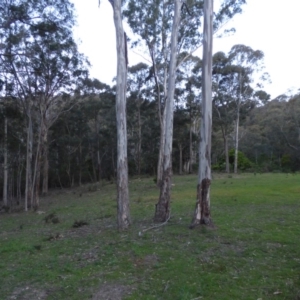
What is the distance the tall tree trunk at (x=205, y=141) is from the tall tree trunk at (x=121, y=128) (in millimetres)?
1989

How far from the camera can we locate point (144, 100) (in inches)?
1597

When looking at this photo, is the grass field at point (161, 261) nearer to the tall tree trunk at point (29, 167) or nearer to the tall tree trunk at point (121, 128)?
the tall tree trunk at point (121, 128)

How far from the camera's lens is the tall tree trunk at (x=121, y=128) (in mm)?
10992

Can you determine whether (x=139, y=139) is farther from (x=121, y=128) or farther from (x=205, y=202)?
(x=205, y=202)

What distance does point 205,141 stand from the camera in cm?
1041

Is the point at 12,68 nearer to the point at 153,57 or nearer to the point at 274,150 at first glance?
the point at 153,57

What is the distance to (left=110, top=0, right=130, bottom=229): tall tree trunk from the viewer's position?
36.1ft

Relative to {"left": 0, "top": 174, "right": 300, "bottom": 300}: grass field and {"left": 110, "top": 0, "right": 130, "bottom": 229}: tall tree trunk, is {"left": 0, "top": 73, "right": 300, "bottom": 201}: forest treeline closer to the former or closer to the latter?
{"left": 110, "top": 0, "right": 130, "bottom": 229}: tall tree trunk

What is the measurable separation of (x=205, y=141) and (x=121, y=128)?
2.40 meters

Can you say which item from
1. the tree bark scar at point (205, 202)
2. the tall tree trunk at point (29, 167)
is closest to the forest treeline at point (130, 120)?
the tall tree trunk at point (29, 167)

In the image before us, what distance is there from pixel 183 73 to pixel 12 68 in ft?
64.1

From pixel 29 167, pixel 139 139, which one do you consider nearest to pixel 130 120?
pixel 139 139

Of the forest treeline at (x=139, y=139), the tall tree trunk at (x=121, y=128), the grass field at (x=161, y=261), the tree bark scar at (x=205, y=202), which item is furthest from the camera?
the forest treeline at (x=139, y=139)

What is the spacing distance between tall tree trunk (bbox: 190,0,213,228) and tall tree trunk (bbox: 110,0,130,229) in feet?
6.53
